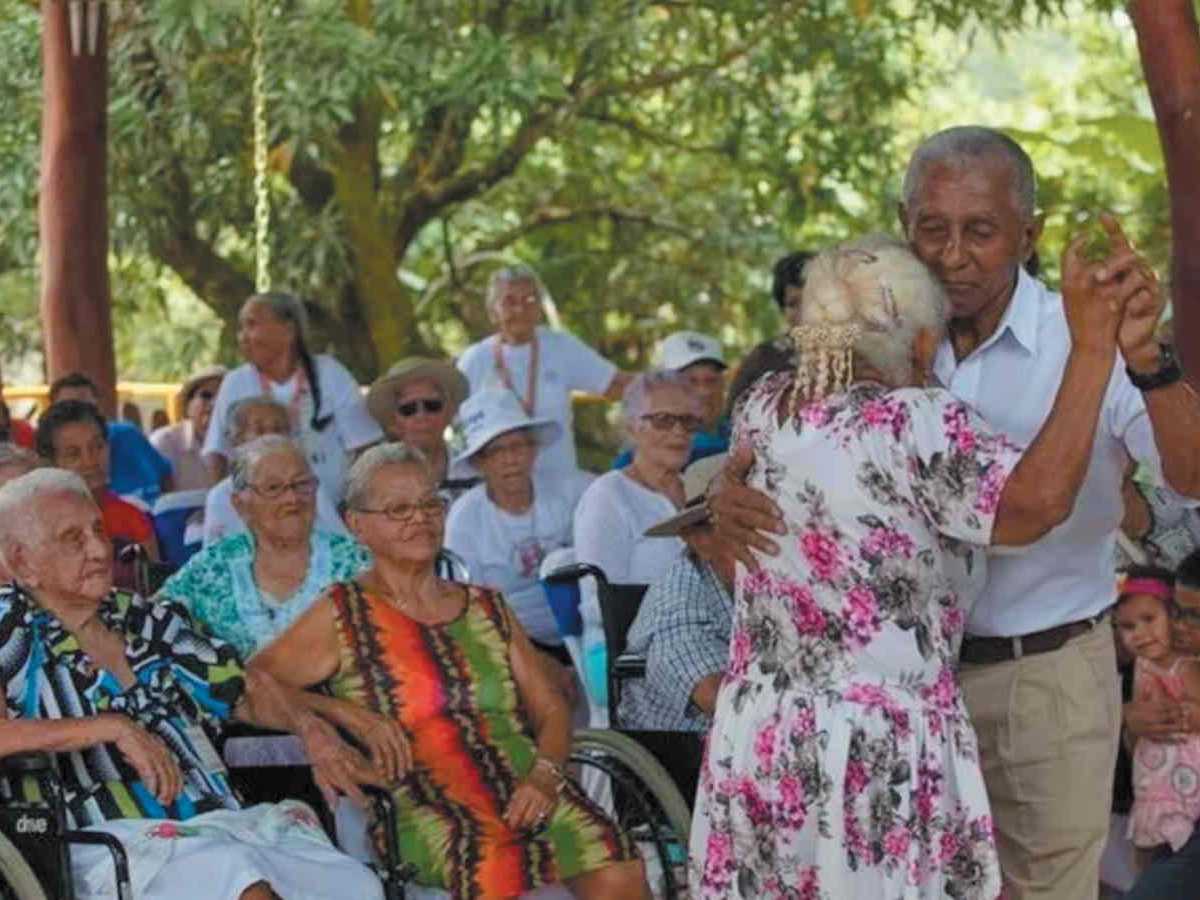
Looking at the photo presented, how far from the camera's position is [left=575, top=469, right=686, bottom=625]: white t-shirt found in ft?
25.9

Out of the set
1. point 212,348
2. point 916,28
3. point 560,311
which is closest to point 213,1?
point 916,28

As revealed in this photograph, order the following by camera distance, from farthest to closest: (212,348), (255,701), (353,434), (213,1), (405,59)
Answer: (212,348) → (405,59) → (213,1) → (353,434) → (255,701)

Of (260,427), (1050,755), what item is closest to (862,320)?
(1050,755)

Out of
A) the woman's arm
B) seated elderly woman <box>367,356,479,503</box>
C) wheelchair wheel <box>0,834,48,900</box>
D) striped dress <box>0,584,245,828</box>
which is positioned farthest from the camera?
seated elderly woman <box>367,356,479,503</box>

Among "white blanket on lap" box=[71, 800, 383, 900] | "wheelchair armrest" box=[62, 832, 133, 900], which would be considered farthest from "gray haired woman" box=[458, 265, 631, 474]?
"wheelchair armrest" box=[62, 832, 133, 900]

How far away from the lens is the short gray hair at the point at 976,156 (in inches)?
188

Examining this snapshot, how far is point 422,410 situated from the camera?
9.19m

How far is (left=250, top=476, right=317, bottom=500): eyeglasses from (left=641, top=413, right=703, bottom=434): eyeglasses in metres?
1.32

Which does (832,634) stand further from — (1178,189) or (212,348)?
(212,348)

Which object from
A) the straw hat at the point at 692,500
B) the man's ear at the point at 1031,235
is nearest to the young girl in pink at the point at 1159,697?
the straw hat at the point at 692,500

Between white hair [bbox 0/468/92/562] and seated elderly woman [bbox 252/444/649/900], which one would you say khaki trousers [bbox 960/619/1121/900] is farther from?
white hair [bbox 0/468/92/562]

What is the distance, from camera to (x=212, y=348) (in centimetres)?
1895

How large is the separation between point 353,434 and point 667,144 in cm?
679

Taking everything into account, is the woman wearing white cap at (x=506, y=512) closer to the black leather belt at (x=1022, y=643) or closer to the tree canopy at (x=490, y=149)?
the tree canopy at (x=490, y=149)
